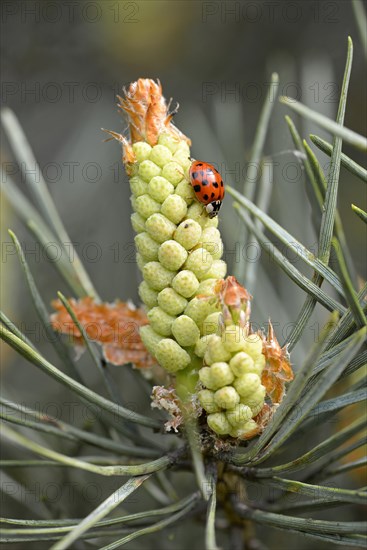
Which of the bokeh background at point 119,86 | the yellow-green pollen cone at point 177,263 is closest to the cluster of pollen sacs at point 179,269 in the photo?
the yellow-green pollen cone at point 177,263

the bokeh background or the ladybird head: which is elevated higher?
the bokeh background

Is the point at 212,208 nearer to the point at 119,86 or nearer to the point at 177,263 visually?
the point at 177,263

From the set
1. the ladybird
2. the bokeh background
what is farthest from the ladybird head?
the bokeh background

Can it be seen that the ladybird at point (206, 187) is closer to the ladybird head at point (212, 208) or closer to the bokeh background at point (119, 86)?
the ladybird head at point (212, 208)

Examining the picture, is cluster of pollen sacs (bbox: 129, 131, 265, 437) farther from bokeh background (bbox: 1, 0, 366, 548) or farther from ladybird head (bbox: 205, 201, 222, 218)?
bokeh background (bbox: 1, 0, 366, 548)

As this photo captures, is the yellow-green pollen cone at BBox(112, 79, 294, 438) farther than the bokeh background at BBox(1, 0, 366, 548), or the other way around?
the bokeh background at BBox(1, 0, 366, 548)

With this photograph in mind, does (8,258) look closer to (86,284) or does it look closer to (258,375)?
(86,284)

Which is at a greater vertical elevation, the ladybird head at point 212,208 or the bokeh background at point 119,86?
the bokeh background at point 119,86
